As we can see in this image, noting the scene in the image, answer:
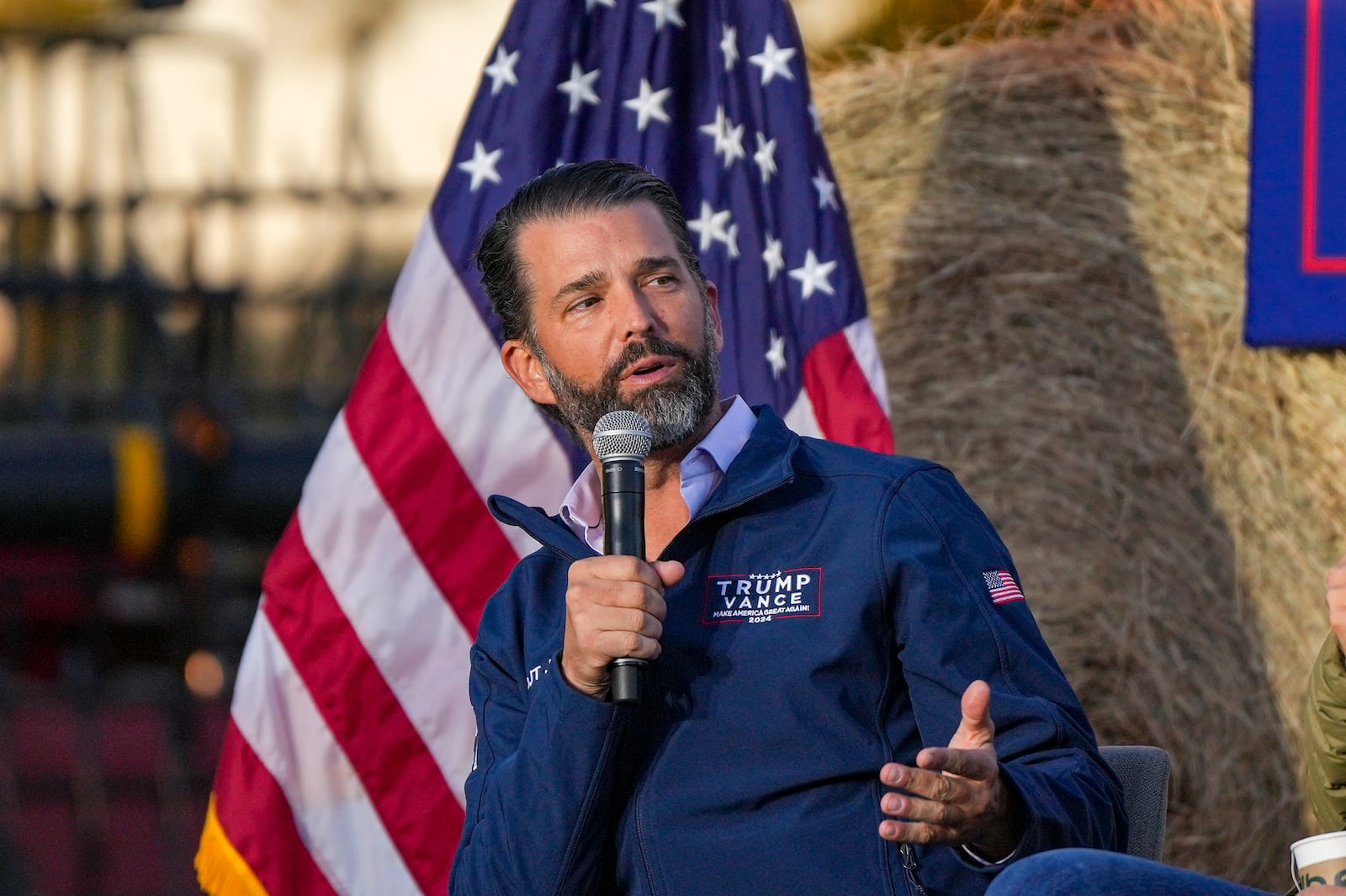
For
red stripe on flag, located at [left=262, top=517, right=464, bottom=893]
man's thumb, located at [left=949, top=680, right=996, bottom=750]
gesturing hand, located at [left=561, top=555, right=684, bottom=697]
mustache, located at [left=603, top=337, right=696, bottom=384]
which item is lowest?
red stripe on flag, located at [left=262, top=517, right=464, bottom=893]

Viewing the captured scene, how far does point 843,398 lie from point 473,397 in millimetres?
855

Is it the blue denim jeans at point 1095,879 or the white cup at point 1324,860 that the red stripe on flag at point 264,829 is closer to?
the blue denim jeans at point 1095,879

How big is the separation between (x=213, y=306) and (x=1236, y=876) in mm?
9265

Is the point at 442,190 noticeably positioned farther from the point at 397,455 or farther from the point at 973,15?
the point at 973,15

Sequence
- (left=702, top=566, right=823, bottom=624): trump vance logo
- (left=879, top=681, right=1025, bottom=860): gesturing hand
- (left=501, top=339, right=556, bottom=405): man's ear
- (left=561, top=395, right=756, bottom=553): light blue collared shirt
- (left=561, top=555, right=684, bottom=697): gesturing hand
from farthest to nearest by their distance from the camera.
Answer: (left=501, top=339, right=556, bottom=405): man's ear
(left=561, top=395, right=756, bottom=553): light blue collared shirt
(left=702, top=566, right=823, bottom=624): trump vance logo
(left=561, top=555, right=684, bottom=697): gesturing hand
(left=879, top=681, right=1025, bottom=860): gesturing hand

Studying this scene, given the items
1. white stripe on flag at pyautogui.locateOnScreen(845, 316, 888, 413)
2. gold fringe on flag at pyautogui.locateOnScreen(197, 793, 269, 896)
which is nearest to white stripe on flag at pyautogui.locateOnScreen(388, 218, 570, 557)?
white stripe on flag at pyautogui.locateOnScreen(845, 316, 888, 413)

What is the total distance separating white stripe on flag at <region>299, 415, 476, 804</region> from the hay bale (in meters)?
1.36

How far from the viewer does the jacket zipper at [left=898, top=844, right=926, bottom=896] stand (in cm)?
250

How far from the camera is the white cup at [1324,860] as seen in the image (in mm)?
2012

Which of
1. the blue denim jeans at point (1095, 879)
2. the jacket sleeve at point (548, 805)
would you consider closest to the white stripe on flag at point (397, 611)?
the jacket sleeve at point (548, 805)

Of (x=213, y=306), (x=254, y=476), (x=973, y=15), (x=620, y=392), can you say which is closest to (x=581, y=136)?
(x=973, y=15)

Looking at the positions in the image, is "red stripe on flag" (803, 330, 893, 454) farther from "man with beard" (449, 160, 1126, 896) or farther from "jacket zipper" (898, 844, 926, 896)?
"jacket zipper" (898, 844, 926, 896)

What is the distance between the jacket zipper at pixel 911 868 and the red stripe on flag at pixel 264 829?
6.21 feet

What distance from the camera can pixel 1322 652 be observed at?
2.95m
